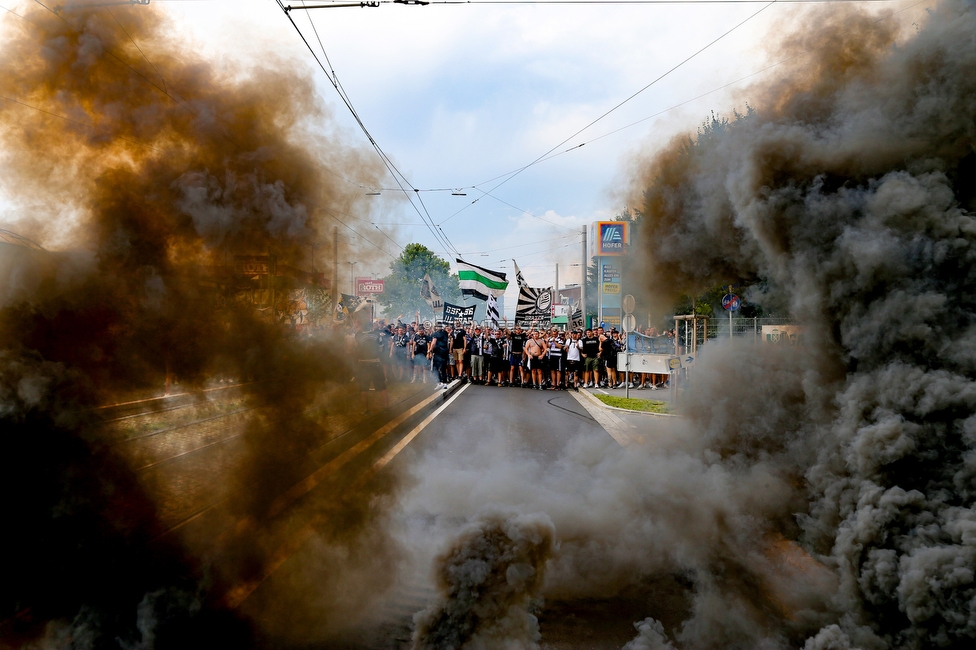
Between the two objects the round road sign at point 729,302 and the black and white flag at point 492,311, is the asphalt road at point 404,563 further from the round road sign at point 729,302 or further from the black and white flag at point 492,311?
the black and white flag at point 492,311

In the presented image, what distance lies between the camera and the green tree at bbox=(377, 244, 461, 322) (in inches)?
396

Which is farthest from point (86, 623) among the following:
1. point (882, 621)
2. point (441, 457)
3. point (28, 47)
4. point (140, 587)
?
point (441, 457)

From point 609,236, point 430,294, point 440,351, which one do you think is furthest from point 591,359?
point 430,294

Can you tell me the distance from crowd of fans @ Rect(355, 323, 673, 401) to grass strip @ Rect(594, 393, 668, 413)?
2177 millimetres

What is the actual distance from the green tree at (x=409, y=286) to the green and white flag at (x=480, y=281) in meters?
2.04

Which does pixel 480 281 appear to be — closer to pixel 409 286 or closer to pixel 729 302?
pixel 409 286

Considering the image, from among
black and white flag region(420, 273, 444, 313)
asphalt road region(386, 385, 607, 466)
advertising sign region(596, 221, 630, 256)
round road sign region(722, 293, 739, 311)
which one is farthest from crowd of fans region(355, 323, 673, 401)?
advertising sign region(596, 221, 630, 256)

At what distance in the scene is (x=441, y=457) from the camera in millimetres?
7727

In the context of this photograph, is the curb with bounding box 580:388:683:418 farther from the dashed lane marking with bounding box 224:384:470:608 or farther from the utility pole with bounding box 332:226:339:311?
the utility pole with bounding box 332:226:339:311

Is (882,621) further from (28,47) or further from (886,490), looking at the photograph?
(28,47)

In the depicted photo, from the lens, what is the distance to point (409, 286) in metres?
23.6

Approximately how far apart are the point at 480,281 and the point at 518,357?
27.6 feet

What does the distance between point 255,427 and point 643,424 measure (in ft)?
23.1

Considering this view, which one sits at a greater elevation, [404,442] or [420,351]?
[420,351]
